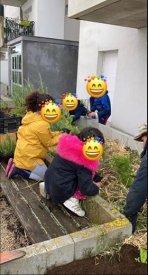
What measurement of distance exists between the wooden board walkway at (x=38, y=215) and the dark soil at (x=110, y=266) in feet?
1.50

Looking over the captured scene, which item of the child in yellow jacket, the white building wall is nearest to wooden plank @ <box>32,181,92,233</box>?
the child in yellow jacket

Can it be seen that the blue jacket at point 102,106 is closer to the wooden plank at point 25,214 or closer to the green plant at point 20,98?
the green plant at point 20,98

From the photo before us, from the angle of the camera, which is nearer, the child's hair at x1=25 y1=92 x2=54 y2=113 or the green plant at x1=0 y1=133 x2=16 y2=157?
the child's hair at x1=25 y1=92 x2=54 y2=113

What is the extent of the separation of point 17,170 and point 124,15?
2.69m

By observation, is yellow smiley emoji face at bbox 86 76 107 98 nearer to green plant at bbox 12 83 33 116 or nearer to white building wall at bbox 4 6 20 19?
green plant at bbox 12 83 33 116

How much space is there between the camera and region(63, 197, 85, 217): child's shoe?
2.62m

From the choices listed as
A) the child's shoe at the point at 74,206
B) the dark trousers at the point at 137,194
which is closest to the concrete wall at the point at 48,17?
the child's shoe at the point at 74,206

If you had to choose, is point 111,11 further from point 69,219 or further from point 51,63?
point 51,63

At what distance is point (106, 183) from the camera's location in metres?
3.04

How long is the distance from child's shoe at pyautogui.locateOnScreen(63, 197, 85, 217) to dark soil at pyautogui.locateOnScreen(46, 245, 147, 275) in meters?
0.63

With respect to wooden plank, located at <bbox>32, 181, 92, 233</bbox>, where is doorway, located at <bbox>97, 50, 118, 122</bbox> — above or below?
above

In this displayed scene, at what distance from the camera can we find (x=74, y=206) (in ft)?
8.67

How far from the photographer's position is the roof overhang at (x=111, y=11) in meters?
3.37

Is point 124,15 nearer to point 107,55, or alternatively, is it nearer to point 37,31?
point 107,55
